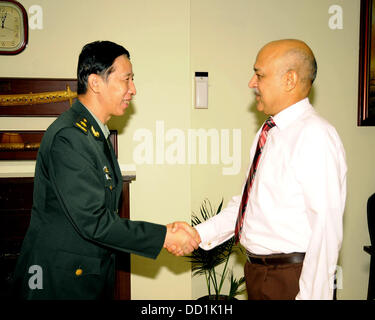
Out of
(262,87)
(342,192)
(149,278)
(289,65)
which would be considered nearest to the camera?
(342,192)

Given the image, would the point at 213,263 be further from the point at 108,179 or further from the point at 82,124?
the point at 82,124

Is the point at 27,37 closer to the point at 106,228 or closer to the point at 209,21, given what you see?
the point at 209,21

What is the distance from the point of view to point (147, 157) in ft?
8.87

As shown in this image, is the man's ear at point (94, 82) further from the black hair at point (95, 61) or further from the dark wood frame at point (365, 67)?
the dark wood frame at point (365, 67)

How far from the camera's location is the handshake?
6.32 ft

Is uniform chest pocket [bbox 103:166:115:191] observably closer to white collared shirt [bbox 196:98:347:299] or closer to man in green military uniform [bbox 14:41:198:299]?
man in green military uniform [bbox 14:41:198:299]

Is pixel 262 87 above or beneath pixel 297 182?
above

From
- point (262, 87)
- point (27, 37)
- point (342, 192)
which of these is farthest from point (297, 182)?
point (27, 37)

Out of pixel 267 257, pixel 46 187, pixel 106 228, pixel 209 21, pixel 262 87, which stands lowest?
pixel 267 257

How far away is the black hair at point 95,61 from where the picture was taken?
1.67m

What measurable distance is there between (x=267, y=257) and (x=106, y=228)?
2.65 feet

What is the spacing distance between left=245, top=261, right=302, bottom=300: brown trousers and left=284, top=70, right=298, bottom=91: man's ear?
86 centimetres

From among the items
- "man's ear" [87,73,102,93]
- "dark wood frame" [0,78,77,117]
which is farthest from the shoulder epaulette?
"dark wood frame" [0,78,77,117]

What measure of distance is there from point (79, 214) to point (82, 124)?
17.3 inches
